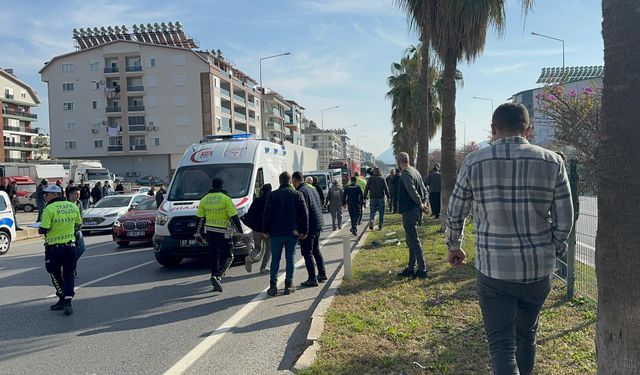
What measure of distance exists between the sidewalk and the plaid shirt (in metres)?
1.53

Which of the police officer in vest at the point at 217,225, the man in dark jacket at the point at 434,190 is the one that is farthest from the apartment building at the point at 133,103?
the police officer in vest at the point at 217,225

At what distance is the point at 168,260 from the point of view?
10.3 meters

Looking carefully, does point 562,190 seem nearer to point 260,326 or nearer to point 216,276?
point 260,326

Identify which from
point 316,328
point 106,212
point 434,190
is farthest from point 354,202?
point 316,328

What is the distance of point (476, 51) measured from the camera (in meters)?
12.8

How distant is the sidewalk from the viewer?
4.33 metres

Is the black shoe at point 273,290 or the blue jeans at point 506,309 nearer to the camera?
the blue jeans at point 506,309

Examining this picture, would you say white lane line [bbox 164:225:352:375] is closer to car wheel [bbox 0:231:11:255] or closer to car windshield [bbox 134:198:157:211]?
car windshield [bbox 134:198:157:211]

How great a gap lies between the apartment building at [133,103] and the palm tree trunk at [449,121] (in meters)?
53.4

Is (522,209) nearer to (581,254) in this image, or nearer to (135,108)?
(581,254)

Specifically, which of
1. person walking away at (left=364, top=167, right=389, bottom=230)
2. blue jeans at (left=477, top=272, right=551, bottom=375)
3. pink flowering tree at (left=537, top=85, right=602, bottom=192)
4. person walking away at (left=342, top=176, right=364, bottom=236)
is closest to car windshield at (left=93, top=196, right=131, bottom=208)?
person walking away at (left=342, top=176, right=364, bottom=236)

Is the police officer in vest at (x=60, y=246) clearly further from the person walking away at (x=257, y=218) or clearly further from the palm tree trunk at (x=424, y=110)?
the palm tree trunk at (x=424, y=110)

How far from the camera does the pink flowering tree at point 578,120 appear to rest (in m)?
12.3

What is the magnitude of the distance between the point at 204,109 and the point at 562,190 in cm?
6477
